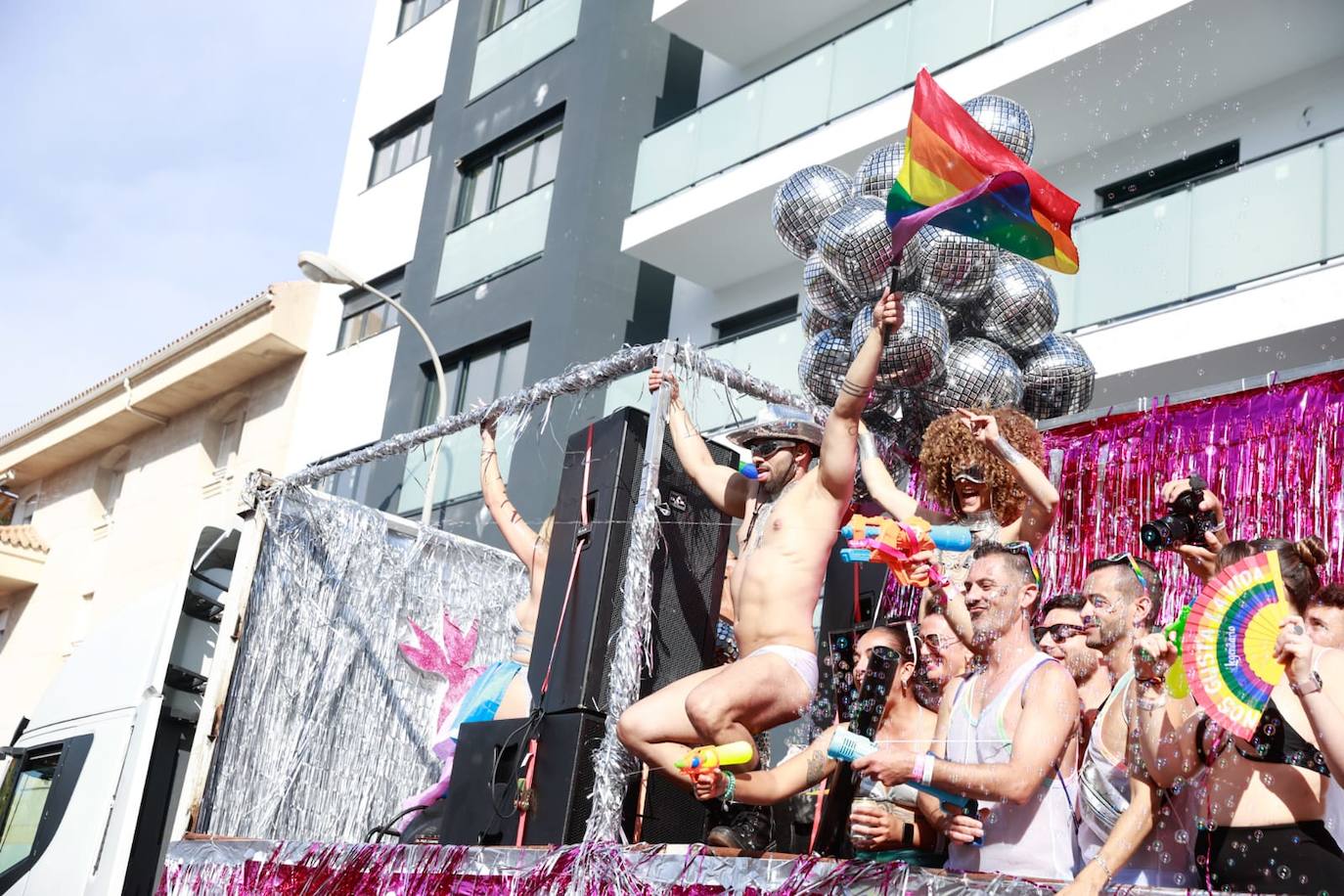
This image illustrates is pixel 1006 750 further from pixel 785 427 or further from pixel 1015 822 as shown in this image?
pixel 785 427

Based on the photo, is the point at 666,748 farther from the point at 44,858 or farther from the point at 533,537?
the point at 44,858

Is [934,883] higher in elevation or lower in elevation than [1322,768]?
lower

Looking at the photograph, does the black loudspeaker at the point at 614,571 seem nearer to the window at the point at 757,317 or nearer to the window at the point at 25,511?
the window at the point at 757,317

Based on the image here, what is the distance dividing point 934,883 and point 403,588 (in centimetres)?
554

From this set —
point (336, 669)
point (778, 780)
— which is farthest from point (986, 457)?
point (336, 669)

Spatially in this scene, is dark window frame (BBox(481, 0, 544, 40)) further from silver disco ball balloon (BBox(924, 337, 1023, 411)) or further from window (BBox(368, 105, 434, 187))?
silver disco ball balloon (BBox(924, 337, 1023, 411))

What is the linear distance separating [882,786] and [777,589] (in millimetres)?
740

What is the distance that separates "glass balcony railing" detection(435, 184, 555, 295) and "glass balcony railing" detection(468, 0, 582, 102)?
1914mm

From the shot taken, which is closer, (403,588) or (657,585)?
(657,585)

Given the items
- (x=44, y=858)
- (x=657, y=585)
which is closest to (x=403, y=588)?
(x=44, y=858)

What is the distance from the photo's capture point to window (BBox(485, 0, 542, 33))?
16547 millimetres

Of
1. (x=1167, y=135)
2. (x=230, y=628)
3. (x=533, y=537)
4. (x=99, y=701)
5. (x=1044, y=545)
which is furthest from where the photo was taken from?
(x=1167, y=135)

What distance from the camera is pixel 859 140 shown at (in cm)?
1091

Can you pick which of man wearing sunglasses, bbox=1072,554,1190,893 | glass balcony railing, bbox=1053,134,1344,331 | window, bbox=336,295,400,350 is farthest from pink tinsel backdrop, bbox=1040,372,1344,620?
window, bbox=336,295,400,350
